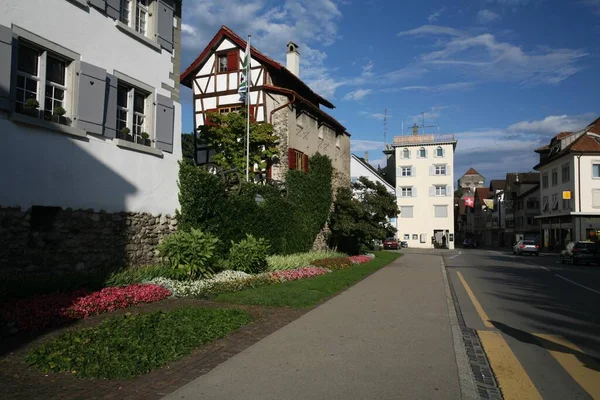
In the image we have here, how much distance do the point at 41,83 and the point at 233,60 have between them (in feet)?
52.5

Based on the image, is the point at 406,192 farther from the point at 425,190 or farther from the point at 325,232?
the point at 325,232

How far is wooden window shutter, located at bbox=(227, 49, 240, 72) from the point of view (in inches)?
981

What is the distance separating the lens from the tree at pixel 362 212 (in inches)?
997

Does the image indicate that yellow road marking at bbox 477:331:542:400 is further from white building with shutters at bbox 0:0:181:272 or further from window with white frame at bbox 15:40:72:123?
window with white frame at bbox 15:40:72:123

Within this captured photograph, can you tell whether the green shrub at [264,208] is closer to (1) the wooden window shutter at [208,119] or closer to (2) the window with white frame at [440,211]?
(1) the wooden window shutter at [208,119]

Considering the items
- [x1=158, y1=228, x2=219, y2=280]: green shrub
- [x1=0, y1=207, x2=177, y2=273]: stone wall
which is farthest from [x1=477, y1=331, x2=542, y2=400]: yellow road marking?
[x1=0, y1=207, x2=177, y2=273]: stone wall

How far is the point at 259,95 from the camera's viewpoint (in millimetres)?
23953

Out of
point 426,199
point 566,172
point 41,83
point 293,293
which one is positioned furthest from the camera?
point 426,199

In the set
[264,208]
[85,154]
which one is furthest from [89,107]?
[264,208]

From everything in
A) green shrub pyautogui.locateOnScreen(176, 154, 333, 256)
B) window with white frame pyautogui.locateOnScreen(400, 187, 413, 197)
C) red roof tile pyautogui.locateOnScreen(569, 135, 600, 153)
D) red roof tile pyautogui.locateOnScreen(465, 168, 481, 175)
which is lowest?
green shrub pyautogui.locateOnScreen(176, 154, 333, 256)

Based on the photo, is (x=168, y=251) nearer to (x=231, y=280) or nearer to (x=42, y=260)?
(x=231, y=280)

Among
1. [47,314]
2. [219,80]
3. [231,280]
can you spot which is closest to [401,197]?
[219,80]

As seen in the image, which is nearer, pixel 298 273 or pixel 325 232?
pixel 298 273

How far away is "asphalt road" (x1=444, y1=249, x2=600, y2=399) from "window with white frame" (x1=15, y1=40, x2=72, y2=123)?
32.2 ft
